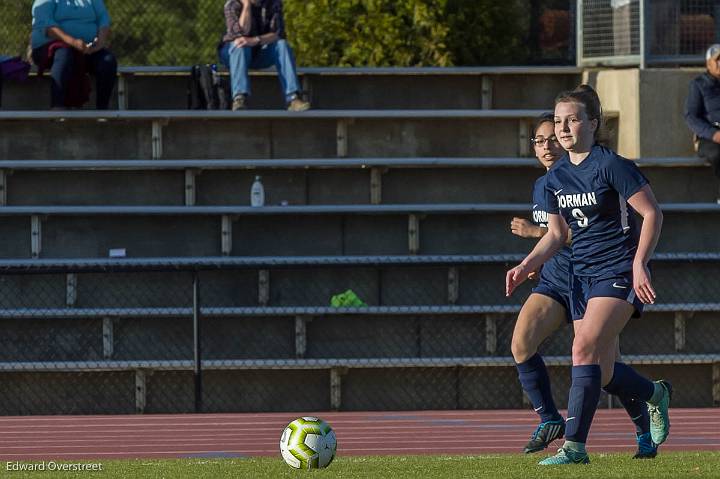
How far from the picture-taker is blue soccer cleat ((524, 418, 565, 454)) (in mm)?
7398

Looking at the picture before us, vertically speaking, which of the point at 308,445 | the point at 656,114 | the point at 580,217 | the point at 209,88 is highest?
the point at 209,88

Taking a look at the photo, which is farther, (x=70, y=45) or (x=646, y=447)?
(x=70, y=45)

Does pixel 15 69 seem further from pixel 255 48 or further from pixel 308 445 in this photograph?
pixel 308 445

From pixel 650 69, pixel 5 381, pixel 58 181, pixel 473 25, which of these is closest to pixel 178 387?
pixel 5 381

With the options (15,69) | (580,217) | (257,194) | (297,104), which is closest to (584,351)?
(580,217)

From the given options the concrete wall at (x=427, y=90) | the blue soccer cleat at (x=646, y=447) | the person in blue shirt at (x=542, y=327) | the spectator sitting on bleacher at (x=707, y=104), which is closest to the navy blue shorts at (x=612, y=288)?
the person in blue shirt at (x=542, y=327)

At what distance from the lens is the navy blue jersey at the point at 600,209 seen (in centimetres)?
659

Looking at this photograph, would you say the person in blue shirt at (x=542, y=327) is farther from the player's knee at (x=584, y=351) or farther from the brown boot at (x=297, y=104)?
the brown boot at (x=297, y=104)

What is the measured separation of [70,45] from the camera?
41.5 ft

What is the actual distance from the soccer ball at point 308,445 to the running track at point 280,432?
1241 mm

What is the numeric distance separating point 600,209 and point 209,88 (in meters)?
7.02

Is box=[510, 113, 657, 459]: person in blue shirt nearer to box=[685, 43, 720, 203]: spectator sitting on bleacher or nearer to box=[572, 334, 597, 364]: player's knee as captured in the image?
box=[572, 334, 597, 364]: player's knee

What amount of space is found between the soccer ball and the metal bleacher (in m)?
4.24

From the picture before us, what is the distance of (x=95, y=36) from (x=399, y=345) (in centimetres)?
411
